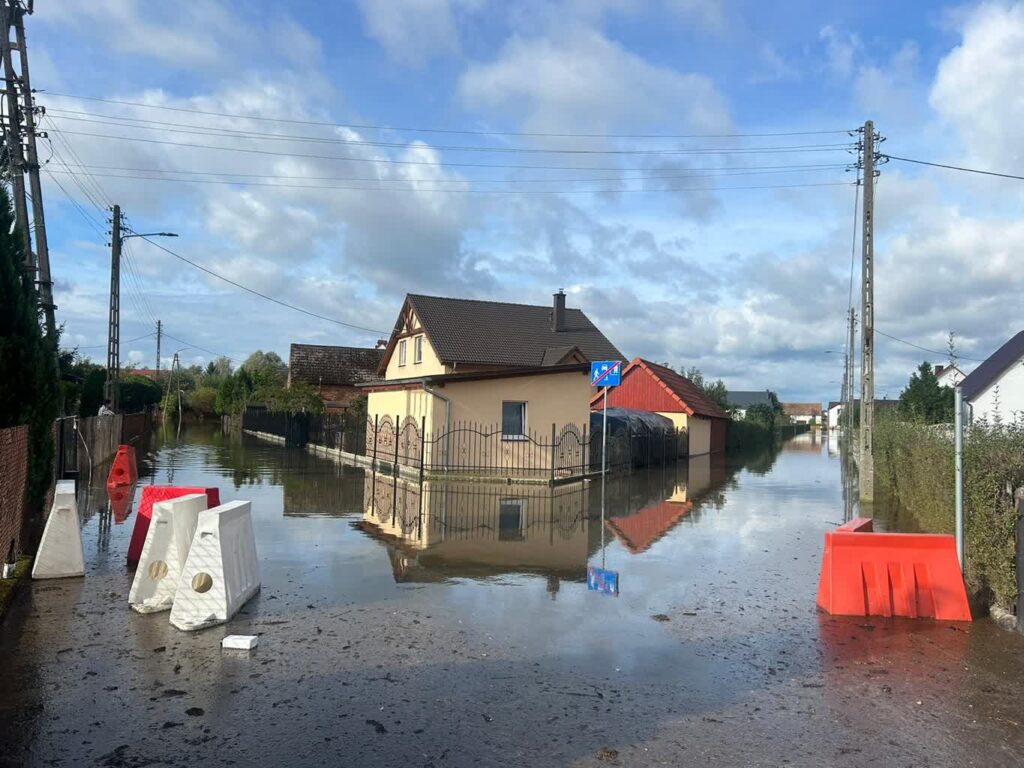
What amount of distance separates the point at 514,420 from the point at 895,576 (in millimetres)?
17661

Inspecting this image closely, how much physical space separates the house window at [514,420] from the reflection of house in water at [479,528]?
3397 millimetres

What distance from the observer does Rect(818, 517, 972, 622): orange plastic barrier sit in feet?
25.0

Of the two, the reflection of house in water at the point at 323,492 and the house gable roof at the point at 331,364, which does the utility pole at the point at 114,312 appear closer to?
the reflection of house in water at the point at 323,492

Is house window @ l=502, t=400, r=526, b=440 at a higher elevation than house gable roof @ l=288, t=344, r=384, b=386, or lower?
lower

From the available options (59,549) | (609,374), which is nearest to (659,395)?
(609,374)

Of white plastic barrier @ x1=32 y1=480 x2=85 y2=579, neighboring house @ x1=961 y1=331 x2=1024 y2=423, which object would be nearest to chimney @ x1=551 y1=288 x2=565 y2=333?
neighboring house @ x1=961 y1=331 x2=1024 y2=423

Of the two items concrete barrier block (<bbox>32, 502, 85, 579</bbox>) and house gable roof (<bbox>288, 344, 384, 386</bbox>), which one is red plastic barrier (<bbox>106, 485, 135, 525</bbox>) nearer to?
concrete barrier block (<bbox>32, 502, 85, 579</bbox>)

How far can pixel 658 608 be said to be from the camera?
26.5 feet

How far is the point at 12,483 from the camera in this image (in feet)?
28.7

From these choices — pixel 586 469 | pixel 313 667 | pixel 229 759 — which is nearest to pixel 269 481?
pixel 586 469

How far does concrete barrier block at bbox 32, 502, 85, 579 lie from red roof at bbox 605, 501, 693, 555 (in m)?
7.03

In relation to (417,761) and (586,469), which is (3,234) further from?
(586,469)

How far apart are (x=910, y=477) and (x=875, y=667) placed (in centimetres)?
1096

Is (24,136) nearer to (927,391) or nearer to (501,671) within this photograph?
(501,671)
